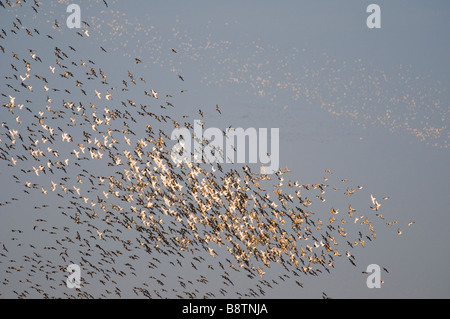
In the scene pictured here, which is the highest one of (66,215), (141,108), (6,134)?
(141,108)
